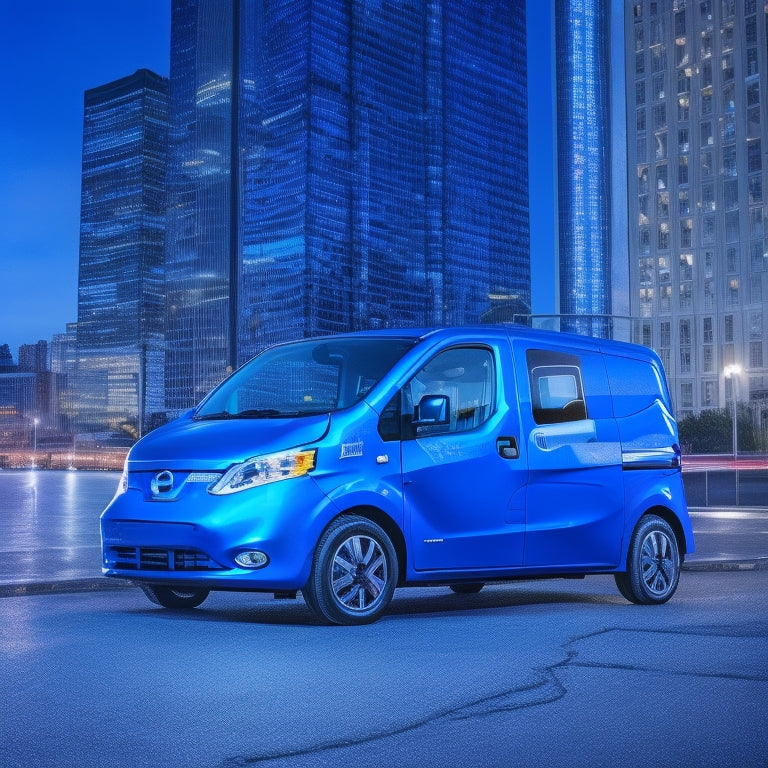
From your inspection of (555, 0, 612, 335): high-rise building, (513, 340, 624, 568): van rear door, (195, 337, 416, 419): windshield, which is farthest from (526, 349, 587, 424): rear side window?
(555, 0, 612, 335): high-rise building

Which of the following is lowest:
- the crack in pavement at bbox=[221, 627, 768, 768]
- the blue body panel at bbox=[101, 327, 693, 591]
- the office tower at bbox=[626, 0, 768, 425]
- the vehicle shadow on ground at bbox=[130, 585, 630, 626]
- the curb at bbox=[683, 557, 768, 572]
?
the curb at bbox=[683, 557, 768, 572]

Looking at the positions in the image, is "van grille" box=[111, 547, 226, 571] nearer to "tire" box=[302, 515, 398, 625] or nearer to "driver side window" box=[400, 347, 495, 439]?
"tire" box=[302, 515, 398, 625]

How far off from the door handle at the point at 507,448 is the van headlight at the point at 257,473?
178 centimetres

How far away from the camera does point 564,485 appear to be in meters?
9.77

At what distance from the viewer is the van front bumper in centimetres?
799

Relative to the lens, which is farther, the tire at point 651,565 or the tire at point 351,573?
the tire at point 651,565

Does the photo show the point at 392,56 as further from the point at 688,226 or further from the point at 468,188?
the point at 688,226

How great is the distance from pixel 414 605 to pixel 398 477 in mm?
2086

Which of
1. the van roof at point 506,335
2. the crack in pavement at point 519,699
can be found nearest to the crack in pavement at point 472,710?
the crack in pavement at point 519,699

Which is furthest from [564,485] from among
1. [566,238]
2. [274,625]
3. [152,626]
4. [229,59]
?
[566,238]

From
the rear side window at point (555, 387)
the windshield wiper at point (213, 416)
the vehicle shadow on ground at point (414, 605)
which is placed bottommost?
the vehicle shadow on ground at point (414, 605)

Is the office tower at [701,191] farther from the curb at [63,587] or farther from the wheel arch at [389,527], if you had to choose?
the wheel arch at [389,527]

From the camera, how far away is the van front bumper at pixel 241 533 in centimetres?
799

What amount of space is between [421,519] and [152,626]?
194cm
